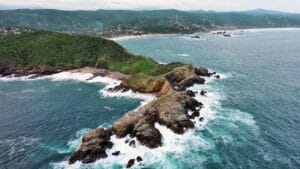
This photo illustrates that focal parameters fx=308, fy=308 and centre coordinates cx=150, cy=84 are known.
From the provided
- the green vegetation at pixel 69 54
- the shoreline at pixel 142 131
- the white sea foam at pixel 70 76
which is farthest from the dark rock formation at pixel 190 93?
the white sea foam at pixel 70 76

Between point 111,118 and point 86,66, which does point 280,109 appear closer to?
point 111,118

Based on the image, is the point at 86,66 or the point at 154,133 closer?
the point at 154,133

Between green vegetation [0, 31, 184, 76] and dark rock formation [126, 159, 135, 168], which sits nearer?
dark rock formation [126, 159, 135, 168]

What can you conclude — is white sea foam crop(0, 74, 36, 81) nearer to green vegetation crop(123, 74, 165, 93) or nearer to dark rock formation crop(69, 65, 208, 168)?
green vegetation crop(123, 74, 165, 93)

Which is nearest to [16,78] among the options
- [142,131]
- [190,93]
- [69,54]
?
[69,54]

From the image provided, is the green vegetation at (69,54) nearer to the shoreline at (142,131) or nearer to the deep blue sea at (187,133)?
the deep blue sea at (187,133)

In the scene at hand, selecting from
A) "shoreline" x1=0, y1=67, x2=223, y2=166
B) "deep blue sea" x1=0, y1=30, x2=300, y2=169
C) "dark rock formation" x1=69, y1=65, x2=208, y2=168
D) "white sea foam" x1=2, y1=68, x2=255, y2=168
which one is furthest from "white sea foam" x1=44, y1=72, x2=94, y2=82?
"shoreline" x1=0, y1=67, x2=223, y2=166

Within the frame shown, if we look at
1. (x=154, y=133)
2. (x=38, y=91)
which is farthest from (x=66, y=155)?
(x=38, y=91)

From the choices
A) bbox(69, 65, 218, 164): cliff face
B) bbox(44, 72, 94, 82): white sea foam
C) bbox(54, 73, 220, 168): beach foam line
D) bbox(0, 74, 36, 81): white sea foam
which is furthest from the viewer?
bbox(0, 74, 36, 81): white sea foam

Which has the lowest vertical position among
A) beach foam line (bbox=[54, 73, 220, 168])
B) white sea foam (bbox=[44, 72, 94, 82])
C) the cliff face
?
white sea foam (bbox=[44, 72, 94, 82])
